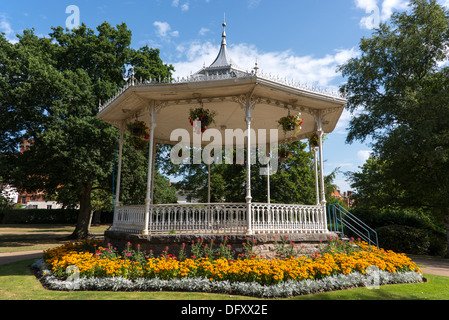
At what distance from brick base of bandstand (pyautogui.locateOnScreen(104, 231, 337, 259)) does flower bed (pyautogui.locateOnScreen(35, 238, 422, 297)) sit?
229 millimetres

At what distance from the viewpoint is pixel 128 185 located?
18.3 meters

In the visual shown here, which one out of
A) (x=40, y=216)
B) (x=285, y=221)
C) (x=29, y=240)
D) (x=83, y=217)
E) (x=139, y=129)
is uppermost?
(x=139, y=129)

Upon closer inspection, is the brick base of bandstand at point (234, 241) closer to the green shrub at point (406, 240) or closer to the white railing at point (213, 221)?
the white railing at point (213, 221)

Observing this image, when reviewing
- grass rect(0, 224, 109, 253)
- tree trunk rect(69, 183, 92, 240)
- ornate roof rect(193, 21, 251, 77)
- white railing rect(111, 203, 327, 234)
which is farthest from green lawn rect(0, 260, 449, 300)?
tree trunk rect(69, 183, 92, 240)

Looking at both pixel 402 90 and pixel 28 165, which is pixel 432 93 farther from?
pixel 28 165

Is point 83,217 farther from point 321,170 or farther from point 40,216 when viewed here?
point 40,216

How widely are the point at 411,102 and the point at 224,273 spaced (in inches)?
615

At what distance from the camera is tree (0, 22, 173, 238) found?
48.9ft

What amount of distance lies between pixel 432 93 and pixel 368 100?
415 centimetres

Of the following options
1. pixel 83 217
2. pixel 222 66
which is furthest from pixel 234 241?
pixel 83 217

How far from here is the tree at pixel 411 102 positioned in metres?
14.9

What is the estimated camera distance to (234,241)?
7.06 metres

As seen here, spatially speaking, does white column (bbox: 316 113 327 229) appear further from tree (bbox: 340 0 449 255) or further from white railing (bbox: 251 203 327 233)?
tree (bbox: 340 0 449 255)
